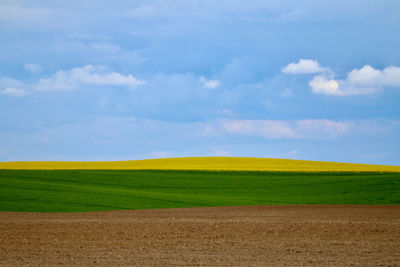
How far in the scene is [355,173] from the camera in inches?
2007

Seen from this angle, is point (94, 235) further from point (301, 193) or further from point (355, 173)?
point (355, 173)

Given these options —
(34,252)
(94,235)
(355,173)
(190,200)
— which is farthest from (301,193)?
(34,252)

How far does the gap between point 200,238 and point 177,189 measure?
22946 millimetres

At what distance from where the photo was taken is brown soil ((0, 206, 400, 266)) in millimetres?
14609

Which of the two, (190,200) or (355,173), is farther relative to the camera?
(355,173)

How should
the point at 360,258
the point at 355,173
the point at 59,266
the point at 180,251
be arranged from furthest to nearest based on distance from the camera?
the point at 355,173 → the point at 180,251 → the point at 360,258 → the point at 59,266

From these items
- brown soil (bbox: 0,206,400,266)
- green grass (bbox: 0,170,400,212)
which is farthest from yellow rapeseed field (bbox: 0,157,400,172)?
brown soil (bbox: 0,206,400,266)

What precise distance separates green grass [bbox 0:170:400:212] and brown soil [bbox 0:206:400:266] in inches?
170

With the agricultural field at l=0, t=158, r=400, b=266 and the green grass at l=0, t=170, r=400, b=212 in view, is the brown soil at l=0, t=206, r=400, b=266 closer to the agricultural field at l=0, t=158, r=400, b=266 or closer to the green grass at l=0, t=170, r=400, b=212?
the agricultural field at l=0, t=158, r=400, b=266

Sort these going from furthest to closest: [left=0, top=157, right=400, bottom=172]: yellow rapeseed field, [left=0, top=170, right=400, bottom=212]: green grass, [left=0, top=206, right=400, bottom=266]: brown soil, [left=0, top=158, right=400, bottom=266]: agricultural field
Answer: [left=0, top=157, right=400, bottom=172]: yellow rapeseed field < [left=0, top=170, right=400, bottom=212]: green grass < [left=0, top=158, right=400, bottom=266]: agricultural field < [left=0, top=206, right=400, bottom=266]: brown soil

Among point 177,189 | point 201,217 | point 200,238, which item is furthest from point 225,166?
point 200,238

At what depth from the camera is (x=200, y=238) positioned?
18.8 meters

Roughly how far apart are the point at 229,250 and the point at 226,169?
37358 millimetres

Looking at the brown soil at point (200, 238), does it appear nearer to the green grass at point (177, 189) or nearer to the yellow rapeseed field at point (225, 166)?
the green grass at point (177, 189)
